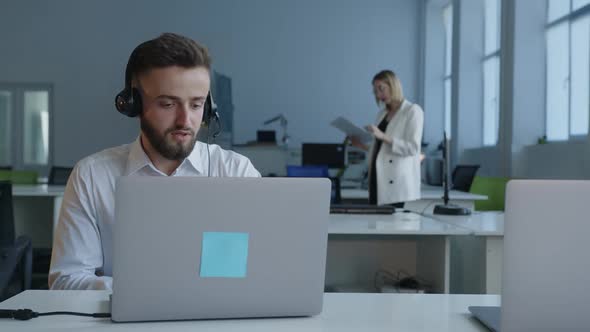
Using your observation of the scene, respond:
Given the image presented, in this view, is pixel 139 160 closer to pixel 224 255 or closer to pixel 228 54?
pixel 224 255

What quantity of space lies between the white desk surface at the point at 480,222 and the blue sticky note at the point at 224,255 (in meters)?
1.43

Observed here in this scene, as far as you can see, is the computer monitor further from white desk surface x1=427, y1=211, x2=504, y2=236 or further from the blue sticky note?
A: the blue sticky note

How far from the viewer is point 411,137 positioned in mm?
3881

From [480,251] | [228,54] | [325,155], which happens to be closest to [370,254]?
[480,251]

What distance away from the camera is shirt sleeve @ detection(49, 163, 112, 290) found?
4.70 ft

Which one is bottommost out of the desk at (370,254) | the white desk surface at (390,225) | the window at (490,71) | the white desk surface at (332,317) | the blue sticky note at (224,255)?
the desk at (370,254)

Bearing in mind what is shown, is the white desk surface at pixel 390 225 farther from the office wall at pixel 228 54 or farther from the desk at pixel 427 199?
the office wall at pixel 228 54

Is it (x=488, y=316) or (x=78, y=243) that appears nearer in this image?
(x=488, y=316)

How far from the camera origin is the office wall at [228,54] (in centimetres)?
853

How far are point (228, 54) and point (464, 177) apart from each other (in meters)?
3.92

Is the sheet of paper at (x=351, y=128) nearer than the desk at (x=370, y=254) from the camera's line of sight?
No

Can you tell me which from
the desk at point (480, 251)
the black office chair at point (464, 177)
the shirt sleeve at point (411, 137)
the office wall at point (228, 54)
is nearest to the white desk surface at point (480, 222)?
the desk at point (480, 251)

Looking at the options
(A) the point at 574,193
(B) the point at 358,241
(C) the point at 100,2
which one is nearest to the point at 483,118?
(B) the point at 358,241

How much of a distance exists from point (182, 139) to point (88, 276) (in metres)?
0.38
